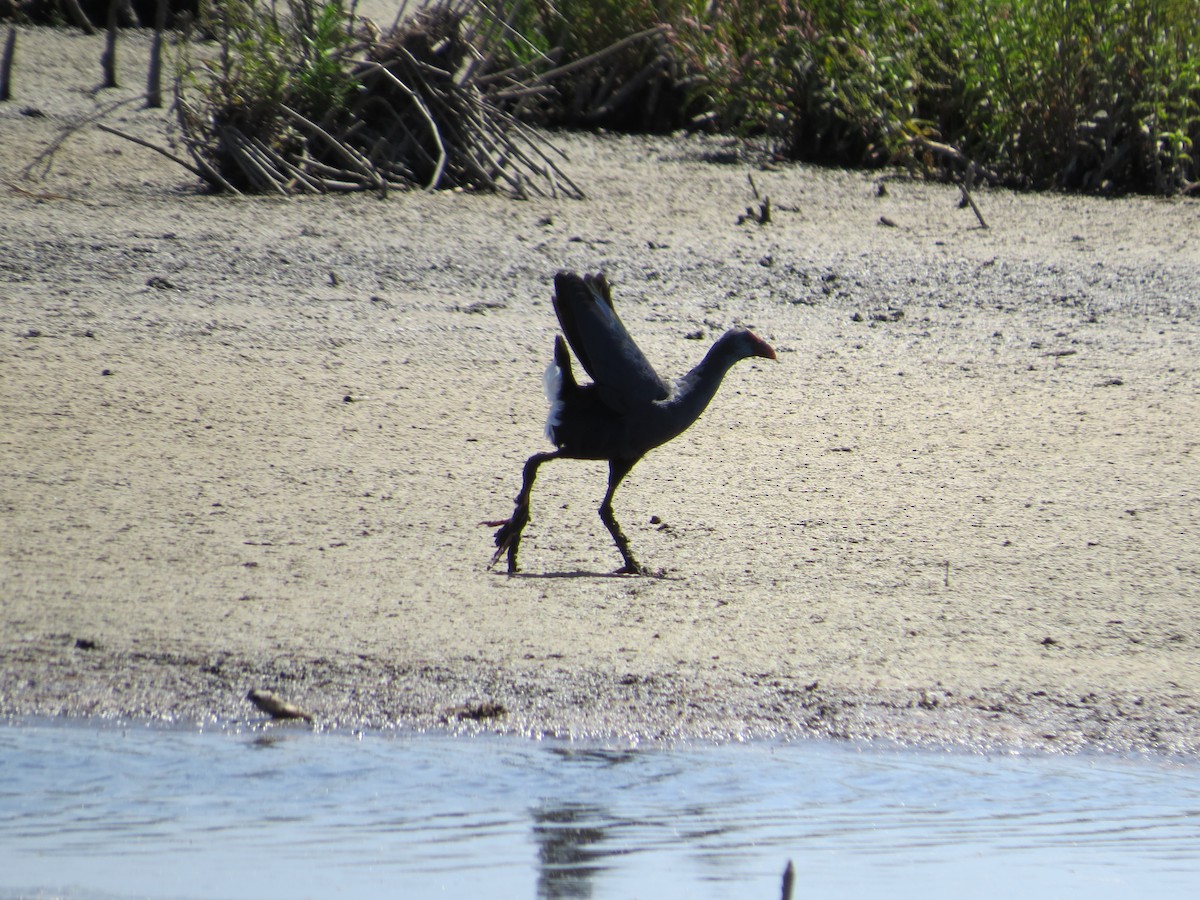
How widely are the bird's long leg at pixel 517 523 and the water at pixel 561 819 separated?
42.6 inches

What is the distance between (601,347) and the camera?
206 inches

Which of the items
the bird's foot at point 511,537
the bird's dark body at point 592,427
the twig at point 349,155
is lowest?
the bird's foot at point 511,537

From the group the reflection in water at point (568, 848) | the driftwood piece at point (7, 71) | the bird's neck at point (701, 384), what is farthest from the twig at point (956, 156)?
the reflection in water at point (568, 848)

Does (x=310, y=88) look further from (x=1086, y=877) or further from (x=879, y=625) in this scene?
(x=1086, y=877)

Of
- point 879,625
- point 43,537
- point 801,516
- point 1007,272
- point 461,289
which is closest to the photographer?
point 879,625

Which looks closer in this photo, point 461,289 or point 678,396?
point 678,396

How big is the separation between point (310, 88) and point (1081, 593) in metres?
6.68

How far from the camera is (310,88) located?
10.6 meters

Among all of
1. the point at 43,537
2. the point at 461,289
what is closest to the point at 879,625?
the point at 43,537

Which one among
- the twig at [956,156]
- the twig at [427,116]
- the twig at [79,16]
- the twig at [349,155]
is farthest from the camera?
the twig at [79,16]

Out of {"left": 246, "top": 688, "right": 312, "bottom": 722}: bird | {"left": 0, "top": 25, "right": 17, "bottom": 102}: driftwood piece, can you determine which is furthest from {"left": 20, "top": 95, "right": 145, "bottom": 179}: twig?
{"left": 246, "top": 688, "right": 312, "bottom": 722}: bird

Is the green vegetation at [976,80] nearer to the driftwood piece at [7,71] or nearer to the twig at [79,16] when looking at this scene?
the driftwood piece at [7,71]

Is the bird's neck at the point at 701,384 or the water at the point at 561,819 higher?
the bird's neck at the point at 701,384

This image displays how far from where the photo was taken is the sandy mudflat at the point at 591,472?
4.70 meters
